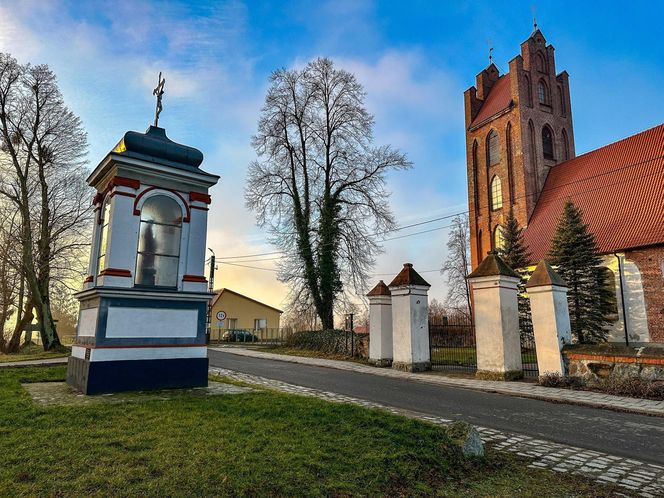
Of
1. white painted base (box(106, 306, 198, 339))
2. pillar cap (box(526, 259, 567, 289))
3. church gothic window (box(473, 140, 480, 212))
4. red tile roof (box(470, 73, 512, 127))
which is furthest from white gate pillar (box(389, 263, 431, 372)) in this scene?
red tile roof (box(470, 73, 512, 127))

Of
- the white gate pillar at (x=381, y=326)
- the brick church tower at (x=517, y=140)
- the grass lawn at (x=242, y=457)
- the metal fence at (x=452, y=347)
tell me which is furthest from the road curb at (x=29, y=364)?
the brick church tower at (x=517, y=140)

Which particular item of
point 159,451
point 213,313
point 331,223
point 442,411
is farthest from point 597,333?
point 213,313

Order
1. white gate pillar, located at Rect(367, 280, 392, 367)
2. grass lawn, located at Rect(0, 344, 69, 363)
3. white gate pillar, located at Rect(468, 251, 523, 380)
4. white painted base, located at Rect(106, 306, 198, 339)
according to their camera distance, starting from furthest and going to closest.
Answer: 1. grass lawn, located at Rect(0, 344, 69, 363)
2. white gate pillar, located at Rect(367, 280, 392, 367)
3. white gate pillar, located at Rect(468, 251, 523, 380)
4. white painted base, located at Rect(106, 306, 198, 339)

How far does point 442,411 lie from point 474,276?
21.0 ft

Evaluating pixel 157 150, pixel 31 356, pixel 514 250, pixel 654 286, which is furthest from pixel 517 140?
pixel 31 356

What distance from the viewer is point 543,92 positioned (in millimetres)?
36250

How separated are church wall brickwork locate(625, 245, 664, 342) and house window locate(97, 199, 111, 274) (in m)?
24.5

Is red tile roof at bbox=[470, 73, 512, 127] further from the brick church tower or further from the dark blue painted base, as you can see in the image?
the dark blue painted base

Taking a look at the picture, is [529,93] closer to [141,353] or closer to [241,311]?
[141,353]

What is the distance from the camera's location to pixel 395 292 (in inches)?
613

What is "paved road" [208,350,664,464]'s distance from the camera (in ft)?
19.4

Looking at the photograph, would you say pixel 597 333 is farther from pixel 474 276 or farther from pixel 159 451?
pixel 159 451

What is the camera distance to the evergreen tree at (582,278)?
21703 mm

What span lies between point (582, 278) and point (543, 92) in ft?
67.0
